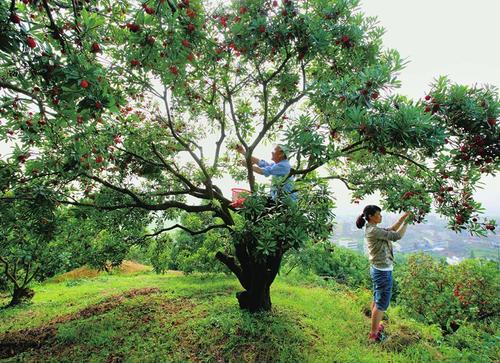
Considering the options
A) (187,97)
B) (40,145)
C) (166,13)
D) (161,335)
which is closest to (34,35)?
(166,13)

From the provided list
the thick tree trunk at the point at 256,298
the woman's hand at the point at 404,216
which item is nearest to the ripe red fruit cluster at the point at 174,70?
the woman's hand at the point at 404,216

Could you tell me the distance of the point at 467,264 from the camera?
35.3 ft

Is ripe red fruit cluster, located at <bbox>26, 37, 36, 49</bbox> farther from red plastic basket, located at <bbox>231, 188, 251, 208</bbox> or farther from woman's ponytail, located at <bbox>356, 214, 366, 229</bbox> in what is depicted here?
woman's ponytail, located at <bbox>356, 214, 366, 229</bbox>

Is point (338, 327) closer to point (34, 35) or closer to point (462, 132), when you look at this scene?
point (462, 132)

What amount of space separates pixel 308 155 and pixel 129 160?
3.61m

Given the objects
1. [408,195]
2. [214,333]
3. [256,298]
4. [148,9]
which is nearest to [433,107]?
[408,195]

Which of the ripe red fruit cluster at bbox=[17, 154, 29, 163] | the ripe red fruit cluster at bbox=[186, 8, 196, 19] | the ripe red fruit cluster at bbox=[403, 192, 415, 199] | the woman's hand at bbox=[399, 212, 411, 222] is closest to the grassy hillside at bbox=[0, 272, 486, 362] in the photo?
the woman's hand at bbox=[399, 212, 411, 222]

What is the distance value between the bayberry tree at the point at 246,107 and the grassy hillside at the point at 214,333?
2.87 feet

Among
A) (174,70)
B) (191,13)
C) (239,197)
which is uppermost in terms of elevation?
(191,13)

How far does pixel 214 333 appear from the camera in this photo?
16.6 ft

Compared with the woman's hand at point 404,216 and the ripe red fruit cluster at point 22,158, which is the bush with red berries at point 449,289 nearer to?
the woman's hand at point 404,216

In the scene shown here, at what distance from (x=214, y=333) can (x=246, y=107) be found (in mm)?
4225

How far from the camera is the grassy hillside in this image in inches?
176

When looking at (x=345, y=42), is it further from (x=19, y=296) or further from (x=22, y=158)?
(x=19, y=296)
